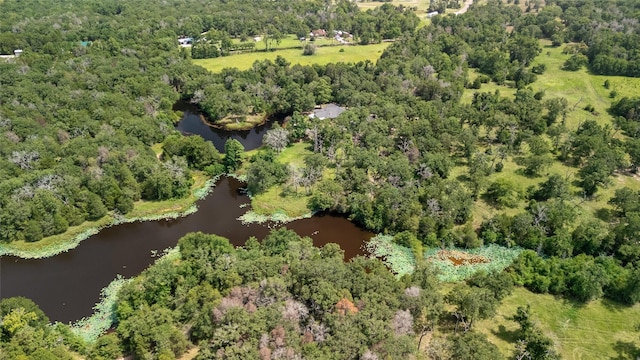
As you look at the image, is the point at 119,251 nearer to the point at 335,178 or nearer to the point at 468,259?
the point at 335,178

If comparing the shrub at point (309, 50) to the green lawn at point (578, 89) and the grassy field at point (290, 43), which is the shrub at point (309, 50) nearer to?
the grassy field at point (290, 43)

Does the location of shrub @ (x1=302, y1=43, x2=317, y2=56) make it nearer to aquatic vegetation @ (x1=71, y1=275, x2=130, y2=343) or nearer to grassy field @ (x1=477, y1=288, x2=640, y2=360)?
aquatic vegetation @ (x1=71, y1=275, x2=130, y2=343)

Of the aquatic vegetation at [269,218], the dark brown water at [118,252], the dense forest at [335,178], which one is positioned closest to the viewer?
the dense forest at [335,178]

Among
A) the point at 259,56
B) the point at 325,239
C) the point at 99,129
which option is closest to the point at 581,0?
the point at 259,56

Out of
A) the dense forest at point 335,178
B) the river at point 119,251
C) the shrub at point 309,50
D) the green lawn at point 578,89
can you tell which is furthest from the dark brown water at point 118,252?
the shrub at point 309,50

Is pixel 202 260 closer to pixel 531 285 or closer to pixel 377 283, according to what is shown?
pixel 377 283

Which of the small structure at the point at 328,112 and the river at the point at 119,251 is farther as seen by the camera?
the small structure at the point at 328,112

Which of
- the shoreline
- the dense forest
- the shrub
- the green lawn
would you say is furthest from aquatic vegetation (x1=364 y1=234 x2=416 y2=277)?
the shrub

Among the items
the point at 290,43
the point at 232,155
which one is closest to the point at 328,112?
the point at 232,155
